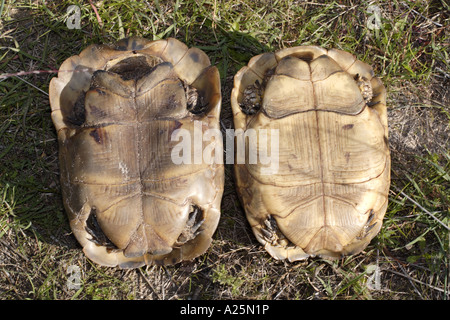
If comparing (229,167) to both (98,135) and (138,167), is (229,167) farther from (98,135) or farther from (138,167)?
(98,135)

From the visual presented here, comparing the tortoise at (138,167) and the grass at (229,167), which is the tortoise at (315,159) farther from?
the grass at (229,167)

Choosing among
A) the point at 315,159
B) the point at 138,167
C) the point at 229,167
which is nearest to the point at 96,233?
the point at 138,167

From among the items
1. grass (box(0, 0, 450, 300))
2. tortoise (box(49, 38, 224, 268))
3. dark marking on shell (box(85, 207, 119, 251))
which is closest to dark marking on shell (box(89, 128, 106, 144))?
tortoise (box(49, 38, 224, 268))

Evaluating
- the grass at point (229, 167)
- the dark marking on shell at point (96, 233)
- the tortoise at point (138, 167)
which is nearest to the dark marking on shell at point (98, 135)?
the tortoise at point (138, 167)

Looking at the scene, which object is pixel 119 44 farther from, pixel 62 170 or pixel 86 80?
pixel 62 170
